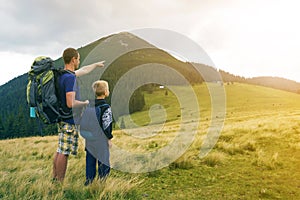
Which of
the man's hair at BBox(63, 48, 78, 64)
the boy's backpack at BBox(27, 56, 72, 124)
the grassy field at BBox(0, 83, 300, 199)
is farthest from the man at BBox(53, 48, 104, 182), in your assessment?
the grassy field at BBox(0, 83, 300, 199)

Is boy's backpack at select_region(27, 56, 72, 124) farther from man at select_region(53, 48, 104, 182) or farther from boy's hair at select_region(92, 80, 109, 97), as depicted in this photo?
boy's hair at select_region(92, 80, 109, 97)

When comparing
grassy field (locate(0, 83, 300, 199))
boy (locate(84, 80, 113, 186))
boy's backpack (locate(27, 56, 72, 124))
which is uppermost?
boy's backpack (locate(27, 56, 72, 124))

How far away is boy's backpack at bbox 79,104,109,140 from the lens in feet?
17.5

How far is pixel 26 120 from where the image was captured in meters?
72.9

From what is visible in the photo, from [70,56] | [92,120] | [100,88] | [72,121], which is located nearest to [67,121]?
[72,121]

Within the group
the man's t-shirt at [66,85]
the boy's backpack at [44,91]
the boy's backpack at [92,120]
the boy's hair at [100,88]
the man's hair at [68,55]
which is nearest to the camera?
the boy's backpack at [44,91]

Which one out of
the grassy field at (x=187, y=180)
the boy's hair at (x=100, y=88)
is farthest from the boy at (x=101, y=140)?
the grassy field at (x=187, y=180)

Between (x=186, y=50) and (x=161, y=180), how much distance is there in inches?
135

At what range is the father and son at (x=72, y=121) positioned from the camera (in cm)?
488

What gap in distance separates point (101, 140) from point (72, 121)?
28.7 inches

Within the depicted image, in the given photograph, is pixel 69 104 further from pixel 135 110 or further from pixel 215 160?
pixel 135 110

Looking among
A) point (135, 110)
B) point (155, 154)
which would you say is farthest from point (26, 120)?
point (155, 154)

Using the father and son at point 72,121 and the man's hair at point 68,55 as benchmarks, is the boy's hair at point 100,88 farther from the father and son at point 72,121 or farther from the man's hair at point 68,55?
the man's hair at point 68,55

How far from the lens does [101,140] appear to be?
18.0 ft
